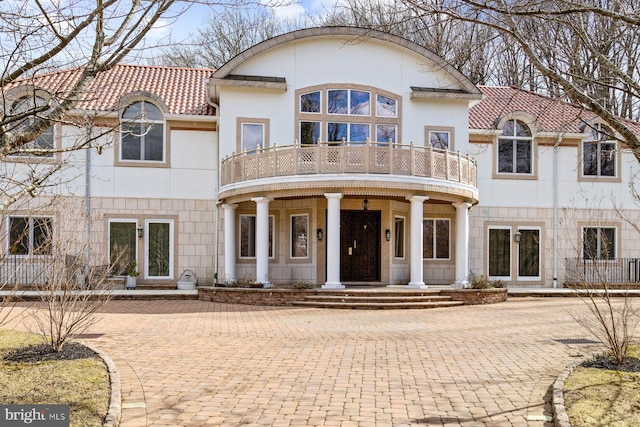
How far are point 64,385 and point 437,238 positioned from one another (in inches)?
740

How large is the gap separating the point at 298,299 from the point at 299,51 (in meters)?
9.38

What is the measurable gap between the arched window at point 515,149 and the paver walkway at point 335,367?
1018 centimetres

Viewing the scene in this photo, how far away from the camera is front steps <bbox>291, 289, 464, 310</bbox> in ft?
61.6

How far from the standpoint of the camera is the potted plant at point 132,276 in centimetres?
2270

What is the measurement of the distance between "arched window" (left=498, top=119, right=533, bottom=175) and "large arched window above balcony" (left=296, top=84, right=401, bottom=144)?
17.1ft

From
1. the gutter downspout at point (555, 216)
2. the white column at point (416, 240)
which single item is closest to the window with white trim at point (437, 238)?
the white column at point (416, 240)

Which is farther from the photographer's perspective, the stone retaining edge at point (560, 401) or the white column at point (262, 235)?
the white column at point (262, 235)

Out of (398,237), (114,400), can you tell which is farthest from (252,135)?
(114,400)

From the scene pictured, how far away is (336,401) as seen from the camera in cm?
766

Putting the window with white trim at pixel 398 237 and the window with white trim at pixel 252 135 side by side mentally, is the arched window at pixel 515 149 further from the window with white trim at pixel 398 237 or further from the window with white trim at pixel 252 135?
the window with white trim at pixel 252 135

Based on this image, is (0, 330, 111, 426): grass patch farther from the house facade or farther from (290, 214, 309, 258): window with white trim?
(290, 214, 309, 258): window with white trim

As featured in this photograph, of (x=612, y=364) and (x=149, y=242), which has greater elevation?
(x=149, y=242)

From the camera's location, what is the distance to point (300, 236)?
2325cm

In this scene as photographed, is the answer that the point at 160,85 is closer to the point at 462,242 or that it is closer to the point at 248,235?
the point at 248,235
